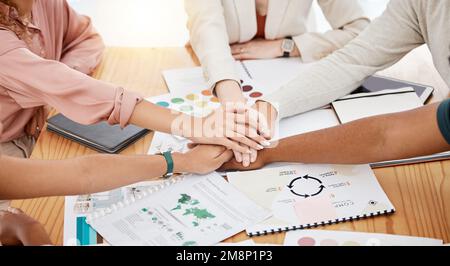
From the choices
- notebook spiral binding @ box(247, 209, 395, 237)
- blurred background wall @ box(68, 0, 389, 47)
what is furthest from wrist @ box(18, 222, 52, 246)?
blurred background wall @ box(68, 0, 389, 47)

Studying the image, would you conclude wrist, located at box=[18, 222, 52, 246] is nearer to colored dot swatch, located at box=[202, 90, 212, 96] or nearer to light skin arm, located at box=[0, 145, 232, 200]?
light skin arm, located at box=[0, 145, 232, 200]

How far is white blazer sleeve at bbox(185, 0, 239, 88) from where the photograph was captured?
1263mm

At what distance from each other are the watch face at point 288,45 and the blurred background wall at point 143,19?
34.5 inches

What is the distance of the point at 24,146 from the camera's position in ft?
4.20

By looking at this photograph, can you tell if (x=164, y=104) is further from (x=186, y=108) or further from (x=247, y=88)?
(x=247, y=88)

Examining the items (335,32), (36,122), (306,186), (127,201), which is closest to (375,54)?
(335,32)

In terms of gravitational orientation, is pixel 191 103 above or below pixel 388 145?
above

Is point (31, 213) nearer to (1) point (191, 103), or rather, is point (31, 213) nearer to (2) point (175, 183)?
(2) point (175, 183)

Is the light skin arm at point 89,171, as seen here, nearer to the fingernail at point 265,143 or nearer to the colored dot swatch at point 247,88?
the fingernail at point 265,143

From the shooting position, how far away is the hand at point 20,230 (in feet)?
2.68

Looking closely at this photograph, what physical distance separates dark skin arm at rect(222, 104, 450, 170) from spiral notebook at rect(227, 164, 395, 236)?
0.08 feet

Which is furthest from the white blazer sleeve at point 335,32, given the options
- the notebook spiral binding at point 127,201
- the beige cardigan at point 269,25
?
the notebook spiral binding at point 127,201

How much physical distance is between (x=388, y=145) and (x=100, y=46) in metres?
0.79
